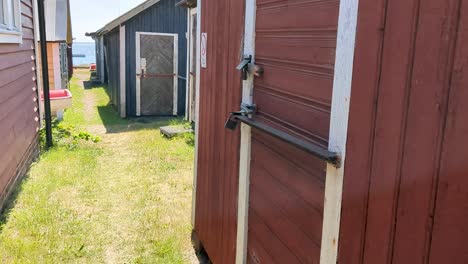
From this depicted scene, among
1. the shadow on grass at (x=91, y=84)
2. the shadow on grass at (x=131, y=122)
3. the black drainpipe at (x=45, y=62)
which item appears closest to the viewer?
the black drainpipe at (x=45, y=62)

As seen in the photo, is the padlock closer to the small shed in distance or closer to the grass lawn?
the grass lawn

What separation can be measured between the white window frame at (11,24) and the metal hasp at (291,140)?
2.92 m

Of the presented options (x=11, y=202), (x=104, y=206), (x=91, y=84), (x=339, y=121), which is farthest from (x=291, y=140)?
(x=91, y=84)

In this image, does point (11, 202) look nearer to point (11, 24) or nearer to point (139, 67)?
point (11, 24)

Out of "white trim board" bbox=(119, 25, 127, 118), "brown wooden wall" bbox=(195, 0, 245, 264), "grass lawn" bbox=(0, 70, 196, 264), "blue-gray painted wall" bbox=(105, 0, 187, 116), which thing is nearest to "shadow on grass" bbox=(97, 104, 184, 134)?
"white trim board" bbox=(119, 25, 127, 118)

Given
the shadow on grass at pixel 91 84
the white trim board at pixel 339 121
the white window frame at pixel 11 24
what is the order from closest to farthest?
1. the white trim board at pixel 339 121
2. the white window frame at pixel 11 24
3. the shadow on grass at pixel 91 84

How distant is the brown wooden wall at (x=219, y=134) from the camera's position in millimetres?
2727

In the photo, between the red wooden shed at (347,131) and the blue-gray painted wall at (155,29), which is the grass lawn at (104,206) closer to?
the red wooden shed at (347,131)

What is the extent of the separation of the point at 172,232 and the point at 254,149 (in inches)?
78.4

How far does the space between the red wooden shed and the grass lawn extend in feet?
4.48

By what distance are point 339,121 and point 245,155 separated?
1040 millimetres

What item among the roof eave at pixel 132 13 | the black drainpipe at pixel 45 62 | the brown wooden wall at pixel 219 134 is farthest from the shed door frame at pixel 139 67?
the brown wooden wall at pixel 219 134

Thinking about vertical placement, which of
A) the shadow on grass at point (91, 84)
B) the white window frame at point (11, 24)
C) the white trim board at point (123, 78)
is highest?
the white window frame at point (11, 24)

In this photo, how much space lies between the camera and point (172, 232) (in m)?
4.08
